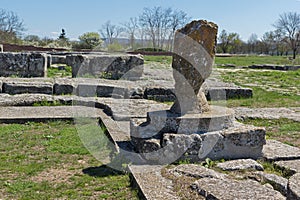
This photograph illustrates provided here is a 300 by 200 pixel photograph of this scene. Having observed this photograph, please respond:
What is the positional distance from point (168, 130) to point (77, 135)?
83.6 inches

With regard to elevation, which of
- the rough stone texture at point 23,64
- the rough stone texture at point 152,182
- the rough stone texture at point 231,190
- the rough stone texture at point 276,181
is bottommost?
the rough stone texture at point 152,182

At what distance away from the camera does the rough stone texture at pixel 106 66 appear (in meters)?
12.1

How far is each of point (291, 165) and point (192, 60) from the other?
6.04 ft

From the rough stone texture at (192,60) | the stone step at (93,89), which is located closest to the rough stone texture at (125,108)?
the stone step at (93,89)

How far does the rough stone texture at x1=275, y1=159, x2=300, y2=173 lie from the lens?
4.29 m

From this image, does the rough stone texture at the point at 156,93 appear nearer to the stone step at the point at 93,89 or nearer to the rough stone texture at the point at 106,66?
the stone step at the point at 93,89

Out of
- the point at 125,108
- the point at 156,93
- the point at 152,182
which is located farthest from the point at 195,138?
the point at 156,93

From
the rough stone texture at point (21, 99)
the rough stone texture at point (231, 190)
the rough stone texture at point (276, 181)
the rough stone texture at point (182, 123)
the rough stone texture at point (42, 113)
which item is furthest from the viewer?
the rough stone texture at point (21, 99)

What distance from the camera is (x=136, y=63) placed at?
12.6 metres

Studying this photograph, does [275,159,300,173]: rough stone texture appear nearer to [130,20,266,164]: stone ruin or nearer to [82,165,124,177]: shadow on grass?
[130,20,266,164]: stone ruin

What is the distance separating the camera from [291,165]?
4434mm

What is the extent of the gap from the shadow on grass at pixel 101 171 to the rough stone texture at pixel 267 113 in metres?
3.77

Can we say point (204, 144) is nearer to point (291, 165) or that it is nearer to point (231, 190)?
point (291, 165)

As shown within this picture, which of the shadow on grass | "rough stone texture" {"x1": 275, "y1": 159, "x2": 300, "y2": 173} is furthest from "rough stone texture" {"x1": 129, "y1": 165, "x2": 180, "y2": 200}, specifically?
"rough stone texture" {"x1": 275, "y1": 159, "x2": 300, "y2": 173}
